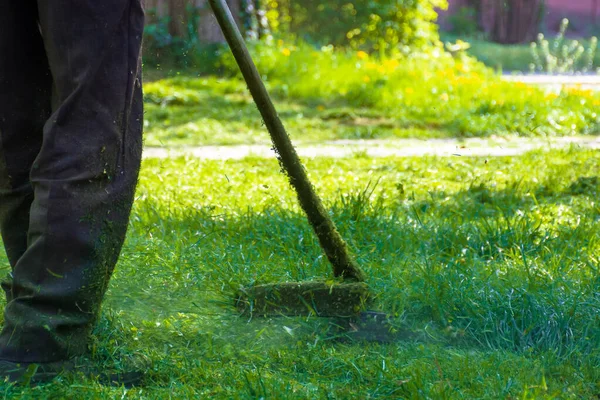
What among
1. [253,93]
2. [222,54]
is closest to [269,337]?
[253,93]

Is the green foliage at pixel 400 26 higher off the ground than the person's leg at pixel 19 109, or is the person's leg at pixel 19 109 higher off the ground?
the person's leg at pixel 19 109

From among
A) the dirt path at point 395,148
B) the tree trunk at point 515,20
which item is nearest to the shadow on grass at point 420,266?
the dirt path at point 395,148

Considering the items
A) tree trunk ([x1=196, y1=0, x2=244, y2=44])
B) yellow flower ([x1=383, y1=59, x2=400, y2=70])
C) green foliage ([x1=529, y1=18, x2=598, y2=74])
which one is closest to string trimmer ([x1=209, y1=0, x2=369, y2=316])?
yellow flower ([x1=383, y1=59, x2=400, y2=70])

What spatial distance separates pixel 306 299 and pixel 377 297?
9.2 inches

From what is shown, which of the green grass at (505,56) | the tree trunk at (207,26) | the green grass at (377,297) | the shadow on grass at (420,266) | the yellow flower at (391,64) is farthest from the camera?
the green grass at (505,56)

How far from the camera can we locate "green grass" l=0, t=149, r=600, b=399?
2.29m

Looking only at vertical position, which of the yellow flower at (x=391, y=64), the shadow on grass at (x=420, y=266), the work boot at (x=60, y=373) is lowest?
the yellow flower at (x=391, y=64)

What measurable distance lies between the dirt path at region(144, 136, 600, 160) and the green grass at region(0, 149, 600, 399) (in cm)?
144

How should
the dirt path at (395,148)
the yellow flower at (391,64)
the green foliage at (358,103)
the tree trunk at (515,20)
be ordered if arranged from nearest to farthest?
the dirt path at (395,148) < the green foliage at (358,103) < the yellow flower at (391,64) < the tree trunk at (515,20)

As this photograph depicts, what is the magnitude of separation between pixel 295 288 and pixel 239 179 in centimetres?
218

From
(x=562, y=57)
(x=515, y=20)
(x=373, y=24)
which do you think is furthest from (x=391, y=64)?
(x=515, y=20)

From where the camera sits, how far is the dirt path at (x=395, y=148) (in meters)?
6.00

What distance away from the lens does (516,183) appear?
466cm

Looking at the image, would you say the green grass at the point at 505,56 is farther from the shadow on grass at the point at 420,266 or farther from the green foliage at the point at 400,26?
the shadow on grass at the point at 420,266
